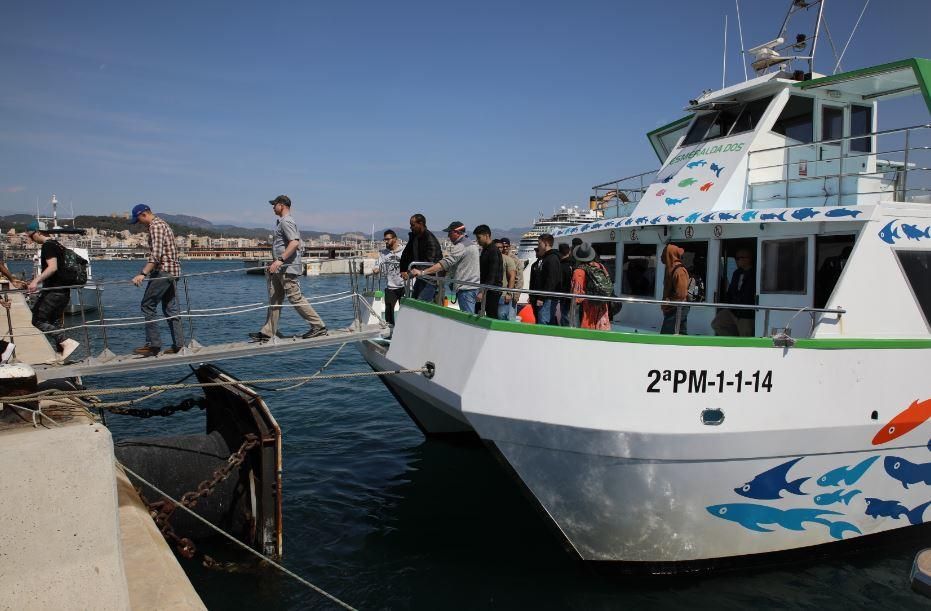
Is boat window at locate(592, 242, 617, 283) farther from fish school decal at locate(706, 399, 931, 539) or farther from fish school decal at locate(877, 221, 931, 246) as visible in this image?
fish school decal at locate(706, 399, 931, 539)

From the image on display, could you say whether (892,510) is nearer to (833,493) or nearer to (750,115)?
(833,493)

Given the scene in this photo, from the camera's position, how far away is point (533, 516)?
24.2ft

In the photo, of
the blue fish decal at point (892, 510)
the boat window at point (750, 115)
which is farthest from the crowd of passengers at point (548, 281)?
the boat window at point (750, 115)

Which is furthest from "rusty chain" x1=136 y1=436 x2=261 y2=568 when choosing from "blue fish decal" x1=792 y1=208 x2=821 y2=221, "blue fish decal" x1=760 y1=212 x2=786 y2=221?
"blue fish decal" x1=792 y1=208 x2=821 y2=221

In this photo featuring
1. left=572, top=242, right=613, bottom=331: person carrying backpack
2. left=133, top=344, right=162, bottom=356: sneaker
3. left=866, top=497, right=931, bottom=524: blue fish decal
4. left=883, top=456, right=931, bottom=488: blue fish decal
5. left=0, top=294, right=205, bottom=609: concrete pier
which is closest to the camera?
left=0, top=294, right=205, bottom=609: concrete pier

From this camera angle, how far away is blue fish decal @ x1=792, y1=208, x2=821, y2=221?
6.11 m

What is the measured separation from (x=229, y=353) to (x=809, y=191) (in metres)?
7.08

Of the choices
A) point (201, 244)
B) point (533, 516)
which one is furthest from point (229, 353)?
point (201, 244)

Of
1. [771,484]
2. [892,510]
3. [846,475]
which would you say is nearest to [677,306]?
[771,484]

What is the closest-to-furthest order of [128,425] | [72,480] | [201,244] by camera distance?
[72,480], [128,425], [201,244]

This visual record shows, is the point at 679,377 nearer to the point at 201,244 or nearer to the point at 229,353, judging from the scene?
the point at 229,353

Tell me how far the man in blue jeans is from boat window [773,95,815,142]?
7866 mm

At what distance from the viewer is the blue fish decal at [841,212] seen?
589 cm

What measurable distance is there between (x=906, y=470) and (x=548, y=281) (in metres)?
4.02
